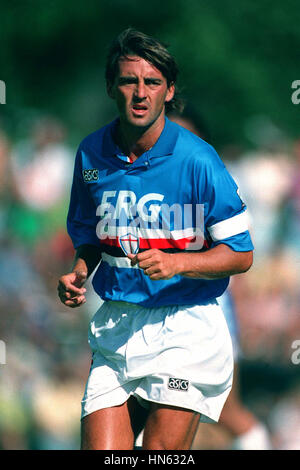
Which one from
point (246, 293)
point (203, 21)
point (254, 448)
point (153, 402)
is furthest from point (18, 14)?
point (153, 402)

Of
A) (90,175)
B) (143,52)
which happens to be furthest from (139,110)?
(90,175)

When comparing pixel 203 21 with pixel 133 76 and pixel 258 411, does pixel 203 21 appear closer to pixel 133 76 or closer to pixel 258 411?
pixel 258 411

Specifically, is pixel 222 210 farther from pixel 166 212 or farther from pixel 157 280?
pixel 157 280

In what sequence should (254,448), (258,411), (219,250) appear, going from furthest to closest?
(258,411) → (254,448) → (219,250)

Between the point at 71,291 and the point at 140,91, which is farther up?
the point at 140,91

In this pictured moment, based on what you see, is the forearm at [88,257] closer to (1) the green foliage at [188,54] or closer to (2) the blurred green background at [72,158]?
(2) the blurred green background at [72,158]

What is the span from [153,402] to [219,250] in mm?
575

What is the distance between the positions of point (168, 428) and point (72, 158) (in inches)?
138

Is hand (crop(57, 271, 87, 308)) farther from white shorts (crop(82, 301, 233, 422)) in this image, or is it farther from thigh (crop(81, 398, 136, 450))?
thigh (crop(81, 398, 136, 450))

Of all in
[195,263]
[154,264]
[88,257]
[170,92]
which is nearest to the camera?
[154,264]

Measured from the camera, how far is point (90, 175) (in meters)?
2.82

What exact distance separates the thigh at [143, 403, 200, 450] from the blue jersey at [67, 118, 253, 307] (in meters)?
0.37

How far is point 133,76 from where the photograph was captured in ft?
8.71

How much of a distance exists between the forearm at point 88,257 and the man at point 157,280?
0.10m
